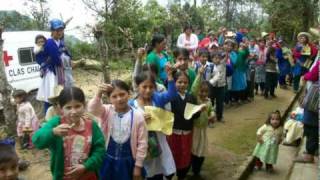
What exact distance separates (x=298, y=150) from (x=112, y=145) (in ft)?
13.7

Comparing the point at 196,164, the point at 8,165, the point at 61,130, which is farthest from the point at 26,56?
the point at 8,165

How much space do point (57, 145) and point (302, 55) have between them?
347 inches

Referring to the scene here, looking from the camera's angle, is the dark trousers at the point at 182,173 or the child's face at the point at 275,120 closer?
the dark trousers at the point at 182,173

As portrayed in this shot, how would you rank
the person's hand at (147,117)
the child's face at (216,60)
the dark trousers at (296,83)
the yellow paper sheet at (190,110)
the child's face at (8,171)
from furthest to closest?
the dark trousers at (296,83)
the child's face at (216,60)
the yellow paper sheet at (190,110)
the person's hand at (147,117)
the child's face at (8,171)

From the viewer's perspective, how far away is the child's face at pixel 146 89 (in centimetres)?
387

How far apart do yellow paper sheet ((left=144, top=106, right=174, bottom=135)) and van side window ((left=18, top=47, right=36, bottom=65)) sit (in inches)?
262

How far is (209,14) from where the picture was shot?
860 inches

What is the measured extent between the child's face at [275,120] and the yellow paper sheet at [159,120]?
6.62 ft

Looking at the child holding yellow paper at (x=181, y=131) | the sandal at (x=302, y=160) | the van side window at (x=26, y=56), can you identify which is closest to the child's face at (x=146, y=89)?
the child holding yellow paper at (x=181, y=131)

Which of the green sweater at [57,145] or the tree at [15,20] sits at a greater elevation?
the tree at [15,20]

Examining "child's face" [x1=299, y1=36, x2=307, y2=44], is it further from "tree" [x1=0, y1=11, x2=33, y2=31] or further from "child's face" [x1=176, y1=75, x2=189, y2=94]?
"tree" [x1=0, y1=11, x2=33, y2=31]

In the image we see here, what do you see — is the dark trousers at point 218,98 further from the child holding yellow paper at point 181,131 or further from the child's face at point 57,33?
the child holding yellow paper at point 181,131

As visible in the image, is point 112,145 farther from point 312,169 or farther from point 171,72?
point 312,169

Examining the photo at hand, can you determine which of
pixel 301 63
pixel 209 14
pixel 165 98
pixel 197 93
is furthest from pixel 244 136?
pixel 209 14
